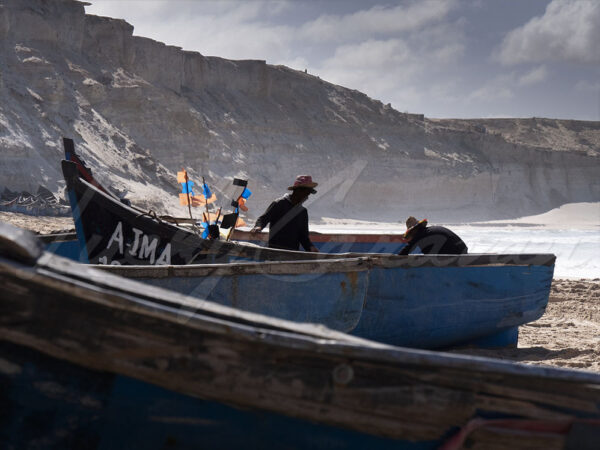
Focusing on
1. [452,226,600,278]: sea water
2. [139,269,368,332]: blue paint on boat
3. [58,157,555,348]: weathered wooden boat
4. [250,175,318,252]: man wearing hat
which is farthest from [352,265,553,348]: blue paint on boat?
[452,226,600,278]: sea water

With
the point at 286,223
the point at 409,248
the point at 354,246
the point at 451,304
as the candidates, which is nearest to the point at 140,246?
the point at 286,223

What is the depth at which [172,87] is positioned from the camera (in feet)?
125

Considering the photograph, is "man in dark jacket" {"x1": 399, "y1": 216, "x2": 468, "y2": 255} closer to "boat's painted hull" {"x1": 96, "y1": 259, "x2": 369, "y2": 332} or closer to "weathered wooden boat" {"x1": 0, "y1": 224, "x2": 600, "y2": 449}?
"boat's painted hull" {"x1": 96, "y1": 259, "x2": 369, "y2": 332}

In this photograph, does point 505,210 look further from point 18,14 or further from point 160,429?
point 160,429

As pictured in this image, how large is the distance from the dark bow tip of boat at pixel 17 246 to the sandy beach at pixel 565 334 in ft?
13.9

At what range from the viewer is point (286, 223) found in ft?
17.9

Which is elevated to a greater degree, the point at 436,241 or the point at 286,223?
the point at 286,223

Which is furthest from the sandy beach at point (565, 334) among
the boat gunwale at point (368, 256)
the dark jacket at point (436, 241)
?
the dark jacket at point (436, 241)

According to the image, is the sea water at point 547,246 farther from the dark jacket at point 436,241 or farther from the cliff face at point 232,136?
the dark jacket at point 436,241

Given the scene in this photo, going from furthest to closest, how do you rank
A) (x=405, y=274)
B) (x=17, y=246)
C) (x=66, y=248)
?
(x=66, y=248), (x=405, y=274), (x=17, y=246)

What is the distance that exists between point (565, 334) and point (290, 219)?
343cm

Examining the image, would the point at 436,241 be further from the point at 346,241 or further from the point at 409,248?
the point at 346,241

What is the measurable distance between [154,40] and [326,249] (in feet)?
108

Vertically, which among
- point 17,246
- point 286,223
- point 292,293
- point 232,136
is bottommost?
point 292,293
